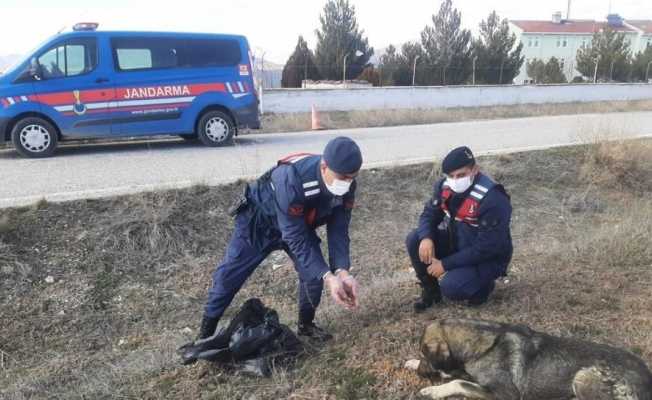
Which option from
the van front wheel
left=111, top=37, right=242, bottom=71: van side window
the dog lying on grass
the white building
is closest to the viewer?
the dog lying on grass

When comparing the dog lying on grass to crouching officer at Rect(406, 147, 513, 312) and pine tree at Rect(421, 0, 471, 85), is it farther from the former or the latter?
pine tree at Rect(421, 0, 471, 85)

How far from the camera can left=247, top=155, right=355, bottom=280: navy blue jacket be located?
2.62 m

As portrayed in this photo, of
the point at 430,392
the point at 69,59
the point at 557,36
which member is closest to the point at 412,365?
the point at 430,392

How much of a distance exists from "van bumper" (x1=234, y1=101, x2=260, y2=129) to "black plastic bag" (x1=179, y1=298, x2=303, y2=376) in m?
6.37

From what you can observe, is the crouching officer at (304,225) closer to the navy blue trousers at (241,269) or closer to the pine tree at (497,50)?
the navy blue trousers at (241,269)

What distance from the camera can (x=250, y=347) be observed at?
2721mm

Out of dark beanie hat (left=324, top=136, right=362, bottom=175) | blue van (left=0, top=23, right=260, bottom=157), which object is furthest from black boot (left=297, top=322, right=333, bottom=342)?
blue van (left=0, top=23, right=260, bottom=157)

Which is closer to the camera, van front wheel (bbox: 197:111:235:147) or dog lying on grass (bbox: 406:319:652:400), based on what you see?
dog lying on grass (bbox: 406:319:652:400)

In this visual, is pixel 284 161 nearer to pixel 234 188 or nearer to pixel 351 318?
pixel 351 318

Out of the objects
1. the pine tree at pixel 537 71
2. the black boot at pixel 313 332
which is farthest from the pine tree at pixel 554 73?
the black boot at pixel 313 332

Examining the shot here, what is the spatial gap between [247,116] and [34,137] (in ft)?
10.5

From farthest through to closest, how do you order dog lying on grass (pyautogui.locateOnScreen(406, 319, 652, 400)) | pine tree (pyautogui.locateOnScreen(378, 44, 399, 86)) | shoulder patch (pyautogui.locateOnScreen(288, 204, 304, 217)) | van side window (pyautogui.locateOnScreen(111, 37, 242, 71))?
pine tree (pyautogui.locateOnScreen(378, 44, 399, 86)) → van side window (pyautogui.locateOnScreen(111, 37, 242, 71)) → shoulder patch (pyautogui.locateOnScreen(288, 204, 304, 217)) → dog lying on grass (pyautogui.locateOnScreen(406, 319, 652, 400))

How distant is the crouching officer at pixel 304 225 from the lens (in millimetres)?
2568

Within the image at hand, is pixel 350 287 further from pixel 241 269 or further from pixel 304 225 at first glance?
pixel 241 269
